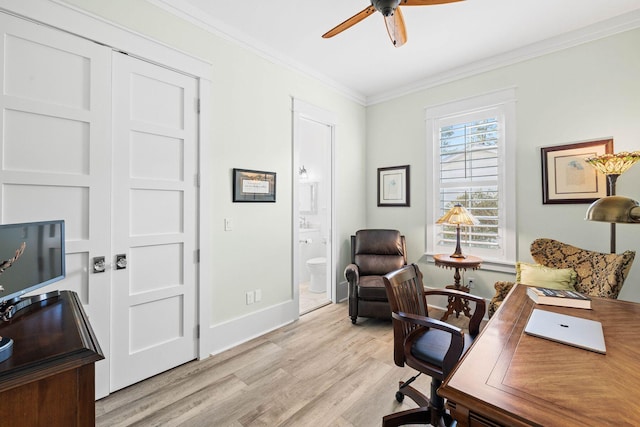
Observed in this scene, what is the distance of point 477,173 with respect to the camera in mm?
3297

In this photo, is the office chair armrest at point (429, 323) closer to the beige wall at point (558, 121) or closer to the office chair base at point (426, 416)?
the office chair base at point (426, 416)

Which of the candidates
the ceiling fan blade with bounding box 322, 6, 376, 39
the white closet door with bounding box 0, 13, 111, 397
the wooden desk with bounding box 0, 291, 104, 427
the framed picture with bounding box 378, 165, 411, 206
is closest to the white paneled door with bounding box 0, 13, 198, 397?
the white closet door with bounding box 0, 13, 111, 397

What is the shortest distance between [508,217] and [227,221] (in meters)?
2.91

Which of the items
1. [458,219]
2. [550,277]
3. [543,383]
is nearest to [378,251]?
[458,219]

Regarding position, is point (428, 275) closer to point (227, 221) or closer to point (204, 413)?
point (227, 221)

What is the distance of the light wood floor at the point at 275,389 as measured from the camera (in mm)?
1757

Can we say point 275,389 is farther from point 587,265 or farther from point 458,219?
point 587,265

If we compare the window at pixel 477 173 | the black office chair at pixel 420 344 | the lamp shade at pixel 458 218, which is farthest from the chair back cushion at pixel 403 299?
the window at pixel 477 173

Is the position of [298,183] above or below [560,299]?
above

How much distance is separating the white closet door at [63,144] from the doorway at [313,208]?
1.79 m

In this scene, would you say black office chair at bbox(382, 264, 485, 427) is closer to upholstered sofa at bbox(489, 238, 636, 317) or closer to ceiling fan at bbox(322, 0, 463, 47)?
upholstered sofa at bbox(489, 238, 636, 317)

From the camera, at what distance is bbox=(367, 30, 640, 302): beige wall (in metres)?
2.47

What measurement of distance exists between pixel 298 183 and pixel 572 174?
2.70 metres

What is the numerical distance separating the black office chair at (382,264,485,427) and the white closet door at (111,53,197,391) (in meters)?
1.67
